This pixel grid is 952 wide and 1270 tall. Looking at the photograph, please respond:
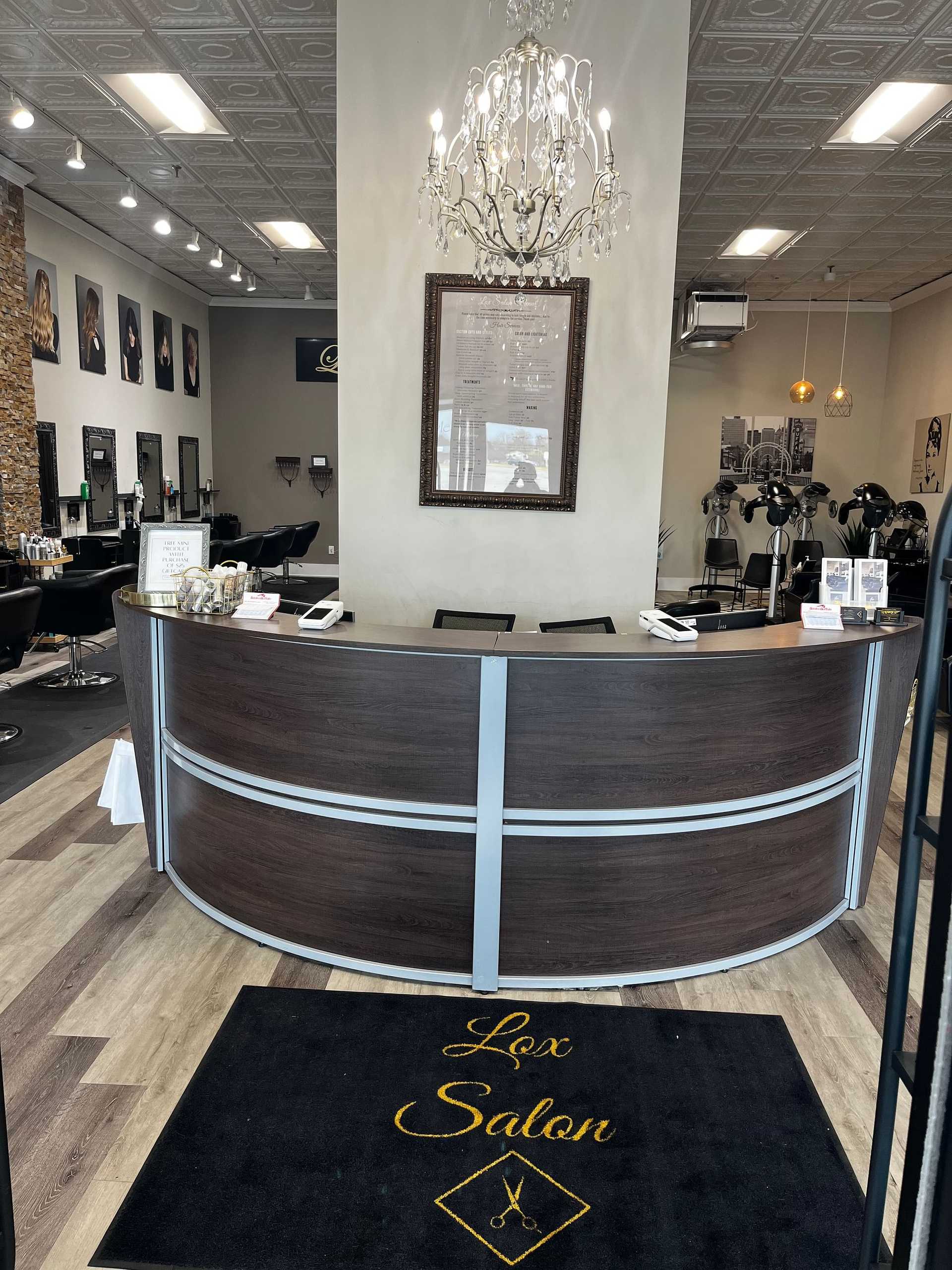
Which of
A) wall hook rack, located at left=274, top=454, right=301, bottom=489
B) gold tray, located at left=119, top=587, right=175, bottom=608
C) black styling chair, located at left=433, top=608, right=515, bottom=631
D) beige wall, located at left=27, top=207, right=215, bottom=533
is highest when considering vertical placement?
beige wall, located at left=27, top=207, right=215, bottom=533

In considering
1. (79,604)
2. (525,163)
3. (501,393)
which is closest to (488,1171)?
(525,163)

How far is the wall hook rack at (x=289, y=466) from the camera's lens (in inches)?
487

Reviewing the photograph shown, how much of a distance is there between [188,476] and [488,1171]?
10795mm

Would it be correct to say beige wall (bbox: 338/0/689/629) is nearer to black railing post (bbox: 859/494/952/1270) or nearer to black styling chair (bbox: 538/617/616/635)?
black styling chair (bbox: 538/617/616/635)

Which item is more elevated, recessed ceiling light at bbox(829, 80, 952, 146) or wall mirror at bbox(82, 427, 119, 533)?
recessed ceiling light at bbox(829, 80, 952, 146)

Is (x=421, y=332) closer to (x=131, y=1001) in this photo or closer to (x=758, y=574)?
(x=131, y=1001)

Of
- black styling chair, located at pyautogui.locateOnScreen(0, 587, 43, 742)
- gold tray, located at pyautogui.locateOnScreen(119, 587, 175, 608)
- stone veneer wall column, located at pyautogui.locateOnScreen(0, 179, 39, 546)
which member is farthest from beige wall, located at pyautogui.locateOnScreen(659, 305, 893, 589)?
gold tray, located at pyautogui.locateOnScreen(119, 587, 175, 608)

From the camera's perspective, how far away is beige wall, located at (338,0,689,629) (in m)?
3.96

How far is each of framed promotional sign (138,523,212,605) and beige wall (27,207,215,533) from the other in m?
5.45

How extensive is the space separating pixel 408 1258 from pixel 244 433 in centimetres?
1184

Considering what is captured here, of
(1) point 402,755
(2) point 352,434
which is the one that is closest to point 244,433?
(2) point 352,434

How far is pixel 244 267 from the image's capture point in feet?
34.5

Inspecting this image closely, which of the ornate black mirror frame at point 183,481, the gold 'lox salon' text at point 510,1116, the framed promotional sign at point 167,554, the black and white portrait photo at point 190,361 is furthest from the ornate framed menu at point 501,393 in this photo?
the black and white portrait photo at point 190,361

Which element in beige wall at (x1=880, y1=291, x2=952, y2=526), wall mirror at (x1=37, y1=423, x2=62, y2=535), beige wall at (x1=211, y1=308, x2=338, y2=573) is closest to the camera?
wall mirror at (x1=37, y1=423, x2=62, y2=535)
